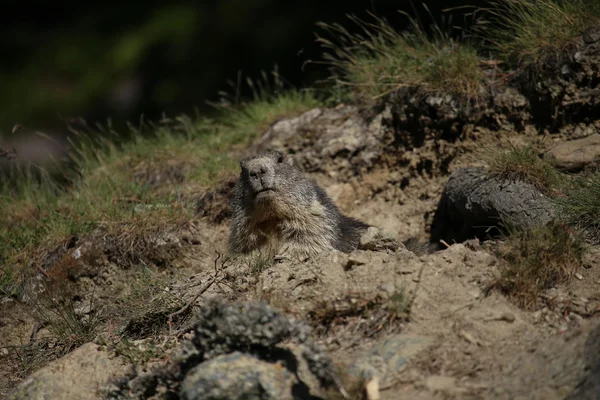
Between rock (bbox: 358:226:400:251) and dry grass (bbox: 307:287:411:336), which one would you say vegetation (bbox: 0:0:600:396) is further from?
rock (bbox: 358:226:400:251)

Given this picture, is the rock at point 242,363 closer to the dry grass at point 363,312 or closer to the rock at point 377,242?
the dry grass at point 363,312

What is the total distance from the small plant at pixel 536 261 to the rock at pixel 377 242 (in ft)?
2.48

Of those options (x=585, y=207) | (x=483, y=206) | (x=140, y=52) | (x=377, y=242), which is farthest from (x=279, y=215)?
(x=140, y=52)

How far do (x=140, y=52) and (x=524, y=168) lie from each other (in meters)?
7.49

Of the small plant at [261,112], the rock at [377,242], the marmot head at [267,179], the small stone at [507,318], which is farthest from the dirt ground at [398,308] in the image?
the small plant at [261,112]

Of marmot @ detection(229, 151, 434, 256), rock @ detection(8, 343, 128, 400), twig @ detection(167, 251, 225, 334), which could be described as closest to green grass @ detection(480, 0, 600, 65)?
marmot @ detection(229, 151, 434, 256)

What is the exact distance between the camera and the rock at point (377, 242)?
504cm

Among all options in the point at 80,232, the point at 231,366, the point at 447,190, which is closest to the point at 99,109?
the point at 80,232

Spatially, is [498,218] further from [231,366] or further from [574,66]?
[231,366]

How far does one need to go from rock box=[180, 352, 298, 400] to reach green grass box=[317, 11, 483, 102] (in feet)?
12.4

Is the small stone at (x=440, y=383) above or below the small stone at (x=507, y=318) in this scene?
above

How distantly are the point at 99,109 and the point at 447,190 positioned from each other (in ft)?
22.8

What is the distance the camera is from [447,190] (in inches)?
244

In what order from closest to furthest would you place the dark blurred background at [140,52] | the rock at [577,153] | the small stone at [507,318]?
1. the small stone at [507,318]
2. the rock at [577,153]
3. the dark blurred background at [140,52]
